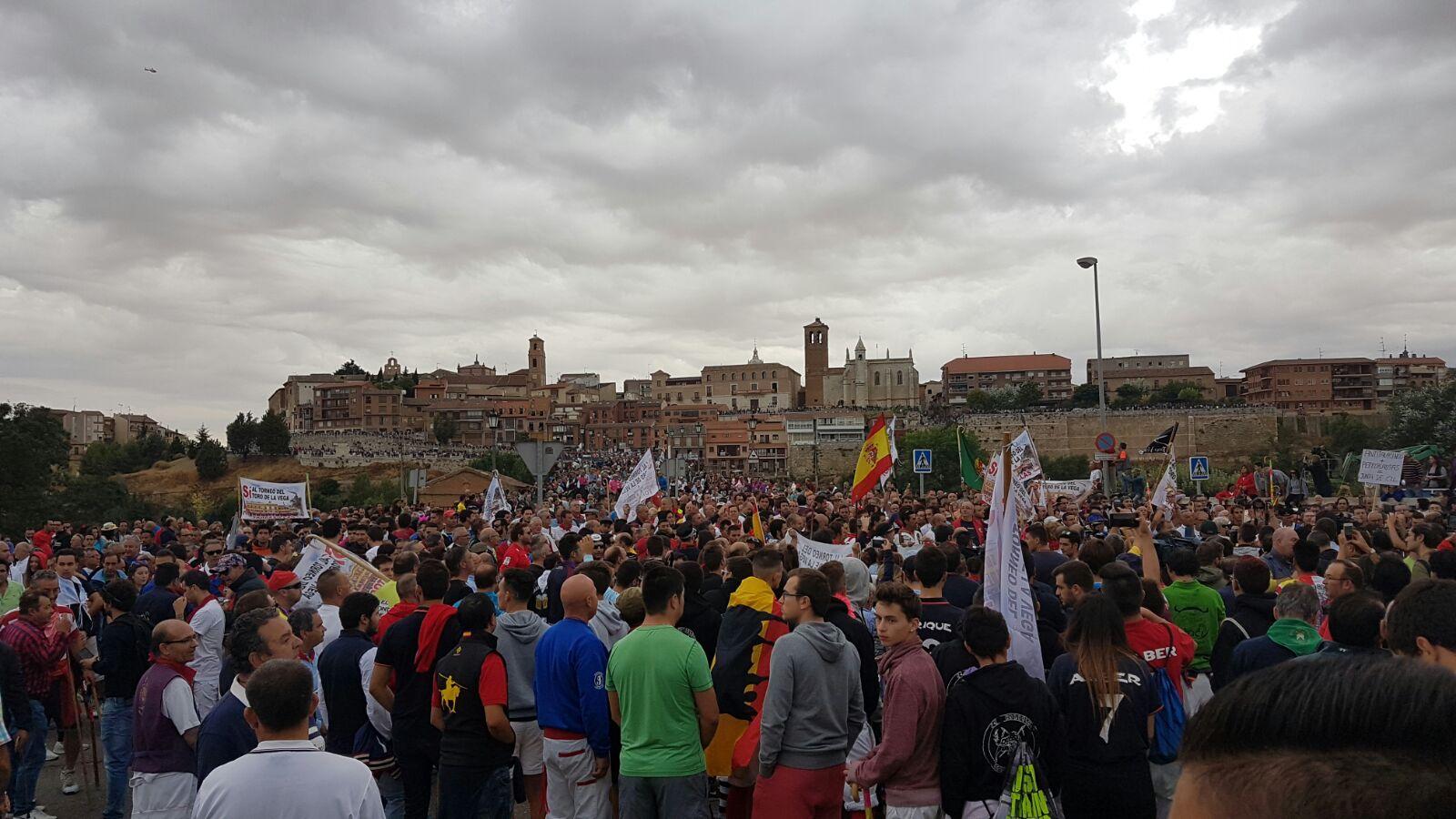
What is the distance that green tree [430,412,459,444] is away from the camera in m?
137

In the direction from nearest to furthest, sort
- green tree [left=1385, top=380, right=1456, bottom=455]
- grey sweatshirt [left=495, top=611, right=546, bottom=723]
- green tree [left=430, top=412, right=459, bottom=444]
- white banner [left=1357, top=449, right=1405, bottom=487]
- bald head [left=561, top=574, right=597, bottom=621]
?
bald head [left=561, top=574, right=597, bottom=621] < grey sweatshirt [left=495, top=611, right=546, bottom=723] < white banner [left=1357, top=449, right=1405, bottom=487] < green tree [left=1385, top=380, right=1456, bottom=455] < green tree [left=430, top=412, right=459, bottom=444]

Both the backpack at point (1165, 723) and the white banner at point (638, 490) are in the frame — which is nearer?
the backpack at point (1165, 723)

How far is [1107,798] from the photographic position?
4855 mm

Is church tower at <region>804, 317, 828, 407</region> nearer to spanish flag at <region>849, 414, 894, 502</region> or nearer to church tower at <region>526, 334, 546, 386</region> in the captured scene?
church tower at <region>526, 334, 546, 386</region>

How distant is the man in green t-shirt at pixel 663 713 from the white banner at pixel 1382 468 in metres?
17.2

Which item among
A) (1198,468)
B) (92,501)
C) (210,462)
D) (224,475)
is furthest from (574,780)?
(224,475)

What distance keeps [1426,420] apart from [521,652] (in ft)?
243

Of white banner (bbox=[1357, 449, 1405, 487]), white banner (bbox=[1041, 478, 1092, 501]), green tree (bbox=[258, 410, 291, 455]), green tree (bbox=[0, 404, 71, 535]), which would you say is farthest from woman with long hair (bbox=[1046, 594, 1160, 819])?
green tree (bbox=[258, 410, 291, 455])

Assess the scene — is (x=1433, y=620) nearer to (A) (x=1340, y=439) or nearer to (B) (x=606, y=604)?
(B) (x=606, y=604)

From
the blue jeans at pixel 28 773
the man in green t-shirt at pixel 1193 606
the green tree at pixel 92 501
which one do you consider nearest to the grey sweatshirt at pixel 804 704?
the man in green t-shirt at pixel 1193 606

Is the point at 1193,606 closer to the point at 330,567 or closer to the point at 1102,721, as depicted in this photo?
the point at 1102,721

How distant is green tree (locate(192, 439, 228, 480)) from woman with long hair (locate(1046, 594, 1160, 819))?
121m

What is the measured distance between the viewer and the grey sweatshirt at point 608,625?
24.8 ft

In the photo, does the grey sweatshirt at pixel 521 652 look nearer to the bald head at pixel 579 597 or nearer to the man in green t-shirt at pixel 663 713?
the bald head at pixel 579 597
